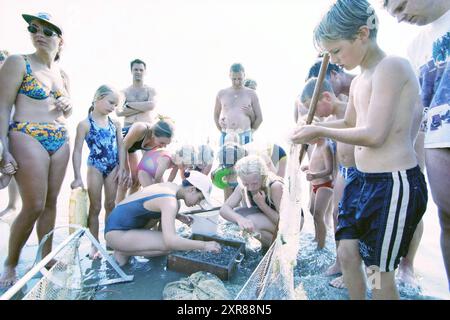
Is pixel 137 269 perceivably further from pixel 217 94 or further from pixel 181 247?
pixel 217 94

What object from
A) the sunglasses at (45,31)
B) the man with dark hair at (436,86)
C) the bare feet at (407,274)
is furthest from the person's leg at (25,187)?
the bare feet at (407,274)

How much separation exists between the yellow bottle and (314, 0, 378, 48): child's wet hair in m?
3.16

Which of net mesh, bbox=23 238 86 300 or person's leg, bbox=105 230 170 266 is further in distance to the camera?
person's leg, bbox=105 230 170 266

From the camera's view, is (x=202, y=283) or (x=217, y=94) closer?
(x=202, y=283)

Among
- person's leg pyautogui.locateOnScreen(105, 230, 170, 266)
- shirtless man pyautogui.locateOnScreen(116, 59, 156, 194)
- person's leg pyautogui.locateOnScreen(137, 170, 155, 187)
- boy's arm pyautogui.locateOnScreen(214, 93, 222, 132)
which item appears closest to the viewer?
person's leg pyautogui.locateOnScreen(105, 230, 170, 266)

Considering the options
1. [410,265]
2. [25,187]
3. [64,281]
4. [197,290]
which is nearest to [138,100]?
[25,187]

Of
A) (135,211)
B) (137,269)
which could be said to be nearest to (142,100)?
(135,211)

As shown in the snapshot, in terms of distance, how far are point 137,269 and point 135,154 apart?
7.17 ft

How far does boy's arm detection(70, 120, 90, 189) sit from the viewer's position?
3571 mm

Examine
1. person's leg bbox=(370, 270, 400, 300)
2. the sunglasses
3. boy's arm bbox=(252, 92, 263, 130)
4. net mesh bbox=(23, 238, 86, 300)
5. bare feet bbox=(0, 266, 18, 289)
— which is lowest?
bare feet bbox=(0, 266, 18, 289)

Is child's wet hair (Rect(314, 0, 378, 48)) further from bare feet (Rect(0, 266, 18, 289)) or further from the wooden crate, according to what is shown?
bare feet (Rect(0, 266, 18, 289))

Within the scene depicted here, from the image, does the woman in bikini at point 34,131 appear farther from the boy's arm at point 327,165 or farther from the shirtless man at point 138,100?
the boy's arm at point 327,165

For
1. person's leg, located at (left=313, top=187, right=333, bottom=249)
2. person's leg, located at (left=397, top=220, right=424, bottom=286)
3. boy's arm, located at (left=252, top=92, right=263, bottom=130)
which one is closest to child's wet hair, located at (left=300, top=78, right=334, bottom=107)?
person's leg, located at (left=313, top=187, right=333, bottom=249)
